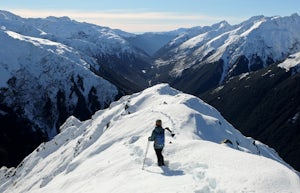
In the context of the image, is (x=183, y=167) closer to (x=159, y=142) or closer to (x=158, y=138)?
(x=159, y=142)

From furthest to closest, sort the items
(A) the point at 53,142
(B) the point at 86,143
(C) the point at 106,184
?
(A) the point at 53,142
(B) the point at 86,143
(C) the point at 106,184

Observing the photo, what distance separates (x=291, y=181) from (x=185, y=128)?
105ft

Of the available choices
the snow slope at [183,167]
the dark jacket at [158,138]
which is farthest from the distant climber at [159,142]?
the snow slope at [183,167]

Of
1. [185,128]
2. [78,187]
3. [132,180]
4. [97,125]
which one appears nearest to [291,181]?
[132,180]

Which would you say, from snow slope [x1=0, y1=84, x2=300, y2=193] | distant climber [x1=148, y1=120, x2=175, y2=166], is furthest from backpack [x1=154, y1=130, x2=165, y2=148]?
snow slope [x1=0, y1=84, x2=300, y2=193]

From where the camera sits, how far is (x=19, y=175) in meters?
98.8

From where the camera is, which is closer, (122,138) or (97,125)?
(122,138)

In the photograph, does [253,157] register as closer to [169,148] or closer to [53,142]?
[169,148]

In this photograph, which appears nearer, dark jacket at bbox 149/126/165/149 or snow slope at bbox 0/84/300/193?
snow slope at bbox 0/84/300/193

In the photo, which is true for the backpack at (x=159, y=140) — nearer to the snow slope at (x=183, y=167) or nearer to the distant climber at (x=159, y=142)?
the distant climber at (x=159, y=142)

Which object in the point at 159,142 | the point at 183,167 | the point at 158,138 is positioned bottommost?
the point at 183,167

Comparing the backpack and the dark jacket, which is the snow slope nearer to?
the backpack

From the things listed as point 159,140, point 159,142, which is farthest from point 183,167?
point 159,140

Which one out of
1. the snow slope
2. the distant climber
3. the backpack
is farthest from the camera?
the backpack
